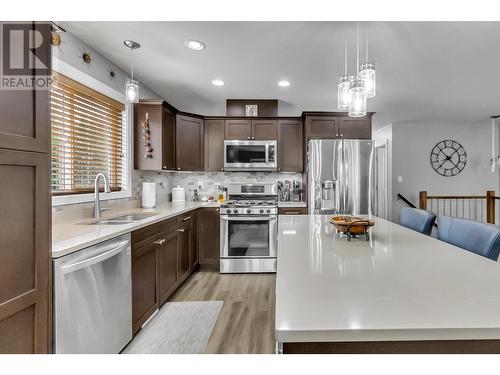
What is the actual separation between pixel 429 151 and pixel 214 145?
4.67 m

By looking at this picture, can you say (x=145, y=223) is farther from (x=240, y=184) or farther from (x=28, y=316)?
(x=240, y=184)

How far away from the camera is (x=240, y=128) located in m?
3.97

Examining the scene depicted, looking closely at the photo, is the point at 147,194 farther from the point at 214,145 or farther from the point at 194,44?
the point at 194,44

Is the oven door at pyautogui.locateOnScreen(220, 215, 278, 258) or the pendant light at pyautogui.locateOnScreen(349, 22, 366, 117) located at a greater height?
the pendant light at pyautogui.locateOnScreen(349, 22, 366, 117)

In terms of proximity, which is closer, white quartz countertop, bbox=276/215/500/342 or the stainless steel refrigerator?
white quartz countertop, bbox=276/215/500/342

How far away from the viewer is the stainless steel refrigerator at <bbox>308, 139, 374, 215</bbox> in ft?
11.9

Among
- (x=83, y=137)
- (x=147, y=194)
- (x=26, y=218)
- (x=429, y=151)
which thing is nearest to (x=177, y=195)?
(x=147, y=194)

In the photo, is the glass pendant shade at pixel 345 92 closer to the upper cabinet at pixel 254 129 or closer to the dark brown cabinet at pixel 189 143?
the upper cabinet at pixel 254 129

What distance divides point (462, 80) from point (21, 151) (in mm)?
4230

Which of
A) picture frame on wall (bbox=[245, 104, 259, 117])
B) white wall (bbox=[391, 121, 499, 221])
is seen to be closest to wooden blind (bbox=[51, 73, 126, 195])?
picture frame on wall (bbox=[245, 104, 259, 117])

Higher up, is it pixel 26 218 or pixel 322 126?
pixel 322 126

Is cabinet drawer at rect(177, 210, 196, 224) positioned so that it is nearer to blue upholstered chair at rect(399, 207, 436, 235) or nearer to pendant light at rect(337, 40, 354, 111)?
pendant light at rect(337, 40, 354, 111)

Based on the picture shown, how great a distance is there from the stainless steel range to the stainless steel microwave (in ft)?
2.34
